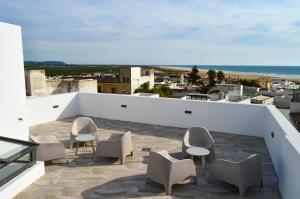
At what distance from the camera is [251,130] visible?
752 centimetres

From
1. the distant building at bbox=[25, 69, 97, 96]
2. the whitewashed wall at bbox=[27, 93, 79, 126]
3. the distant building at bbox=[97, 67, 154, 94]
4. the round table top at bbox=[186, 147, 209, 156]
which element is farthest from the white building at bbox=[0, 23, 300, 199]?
the distant building at bbox=[97, 67, 154, 94]

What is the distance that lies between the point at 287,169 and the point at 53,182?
148 inches

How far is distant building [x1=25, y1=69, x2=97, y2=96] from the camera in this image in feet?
94.3

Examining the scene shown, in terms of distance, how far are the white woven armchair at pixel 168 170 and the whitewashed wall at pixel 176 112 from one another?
12.2ft

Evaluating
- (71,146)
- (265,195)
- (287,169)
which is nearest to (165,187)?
(265,195)

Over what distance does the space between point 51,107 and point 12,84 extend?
3491 millimetres

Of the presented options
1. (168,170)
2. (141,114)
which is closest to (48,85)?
(141,114)

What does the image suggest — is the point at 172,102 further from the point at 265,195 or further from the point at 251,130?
the point at 265,195

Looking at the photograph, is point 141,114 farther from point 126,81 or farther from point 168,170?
point 126,81

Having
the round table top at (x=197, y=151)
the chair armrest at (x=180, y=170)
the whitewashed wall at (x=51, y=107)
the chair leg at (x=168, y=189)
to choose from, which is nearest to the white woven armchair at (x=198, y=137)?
the round table top at (x=197, y=151)

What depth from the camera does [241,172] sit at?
418 cm

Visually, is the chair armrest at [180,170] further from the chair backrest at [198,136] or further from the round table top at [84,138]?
the round table top at [84,138]

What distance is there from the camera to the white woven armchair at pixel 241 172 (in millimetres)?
4184

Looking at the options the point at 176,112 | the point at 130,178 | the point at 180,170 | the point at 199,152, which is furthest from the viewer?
the point at 176,112
